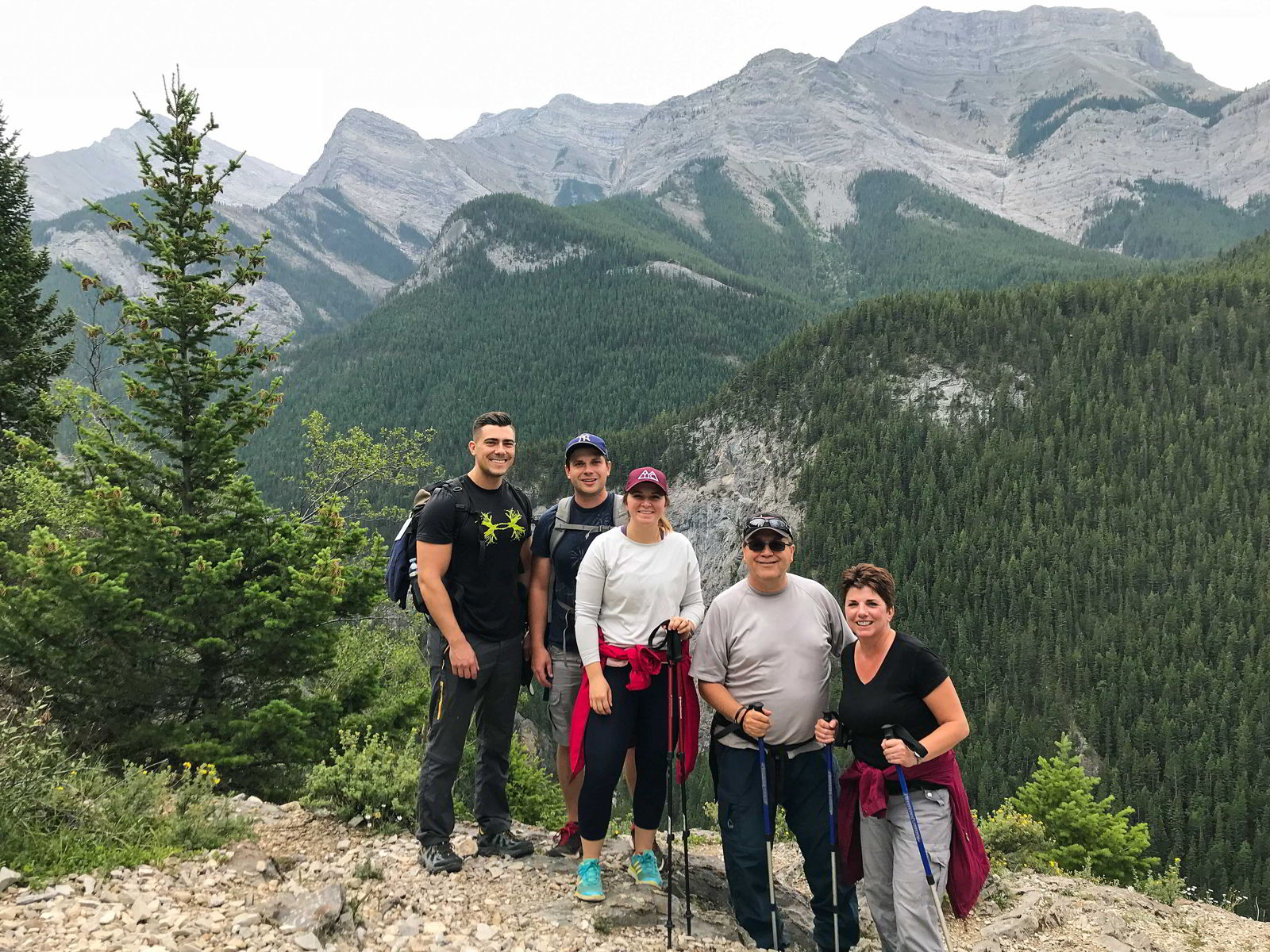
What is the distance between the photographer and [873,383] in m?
106

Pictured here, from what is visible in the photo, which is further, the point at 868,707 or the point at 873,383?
the point at 873,383

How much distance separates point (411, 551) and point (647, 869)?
10.8 ft

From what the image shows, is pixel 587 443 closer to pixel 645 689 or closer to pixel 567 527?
pixel 567 527

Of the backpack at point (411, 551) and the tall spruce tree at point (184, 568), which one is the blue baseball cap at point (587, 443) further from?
the tall spruce tree at point (184, 568)

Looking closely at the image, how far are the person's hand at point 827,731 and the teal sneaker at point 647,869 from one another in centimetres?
191

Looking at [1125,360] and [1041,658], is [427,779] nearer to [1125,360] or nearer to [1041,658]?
[1041,658]

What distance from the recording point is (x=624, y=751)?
5.67 m

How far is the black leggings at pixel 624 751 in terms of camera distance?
5668 millimetres

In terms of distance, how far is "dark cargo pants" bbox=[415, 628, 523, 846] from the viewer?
6121 mm

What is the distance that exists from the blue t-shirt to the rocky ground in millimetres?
1997

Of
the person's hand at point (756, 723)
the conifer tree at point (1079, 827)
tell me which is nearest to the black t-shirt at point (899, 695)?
the person's hand at point (756, 723)

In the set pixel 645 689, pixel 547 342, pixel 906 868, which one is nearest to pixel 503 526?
pixel 645 689

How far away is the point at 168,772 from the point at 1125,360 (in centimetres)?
11982

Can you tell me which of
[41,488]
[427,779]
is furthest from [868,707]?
[41,488]
